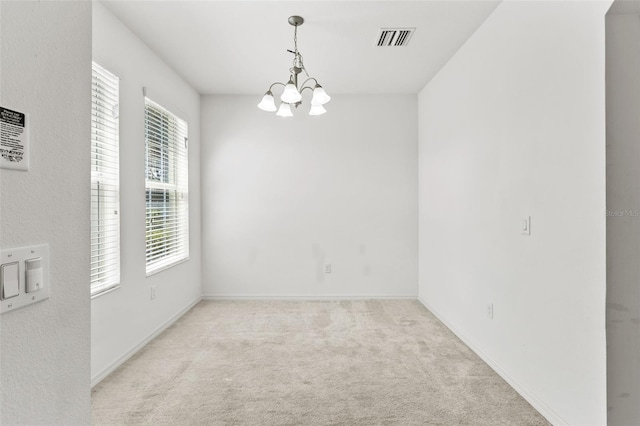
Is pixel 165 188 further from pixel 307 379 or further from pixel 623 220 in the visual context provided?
pixel 623 220

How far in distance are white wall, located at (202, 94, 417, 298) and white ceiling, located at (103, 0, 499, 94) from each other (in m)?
0.55

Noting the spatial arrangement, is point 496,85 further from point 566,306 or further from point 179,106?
point 179,106

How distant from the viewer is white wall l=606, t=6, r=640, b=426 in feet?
3.45

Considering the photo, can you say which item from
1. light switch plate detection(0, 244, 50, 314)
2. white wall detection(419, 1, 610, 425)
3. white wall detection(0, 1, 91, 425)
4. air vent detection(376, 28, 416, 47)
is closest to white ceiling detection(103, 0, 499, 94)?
air vent detection(376, 28, 416, 47)

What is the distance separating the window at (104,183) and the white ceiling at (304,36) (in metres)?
0.62

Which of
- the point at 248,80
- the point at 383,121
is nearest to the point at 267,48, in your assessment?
the point at 248,80

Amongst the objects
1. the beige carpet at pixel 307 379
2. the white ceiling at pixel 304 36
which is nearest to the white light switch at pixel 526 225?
the beige carpet at pixel 307 379

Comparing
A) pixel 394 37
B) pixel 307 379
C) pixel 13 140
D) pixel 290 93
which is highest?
pixel 394 37

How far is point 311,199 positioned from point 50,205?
3679 millimetres

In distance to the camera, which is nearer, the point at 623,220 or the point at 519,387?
the point at 623,220

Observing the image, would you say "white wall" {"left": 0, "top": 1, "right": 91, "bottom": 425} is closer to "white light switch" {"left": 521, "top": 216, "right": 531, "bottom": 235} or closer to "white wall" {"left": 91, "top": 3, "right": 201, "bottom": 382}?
"white wall" {"left": 91, "top": 3, "right": 201, "bottom": 382}

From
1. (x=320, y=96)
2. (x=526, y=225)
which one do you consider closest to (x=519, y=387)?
(x=526, y=225)

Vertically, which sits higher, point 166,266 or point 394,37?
point 394,37

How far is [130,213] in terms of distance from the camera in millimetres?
2744
